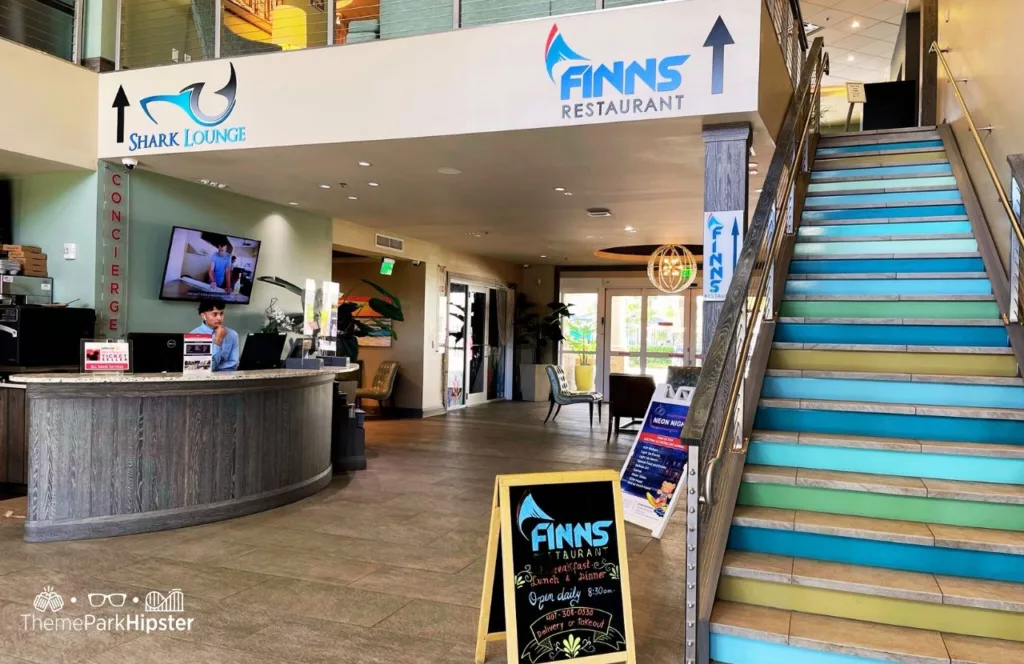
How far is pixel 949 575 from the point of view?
9.34 feet

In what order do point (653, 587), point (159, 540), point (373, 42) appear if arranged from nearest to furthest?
point (653, 587), point (159, 540), point (373, 42)

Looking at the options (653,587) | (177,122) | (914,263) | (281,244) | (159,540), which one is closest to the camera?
(653,587)

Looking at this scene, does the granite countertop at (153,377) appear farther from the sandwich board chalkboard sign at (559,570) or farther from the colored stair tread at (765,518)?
the colored stair tread at (765,518)

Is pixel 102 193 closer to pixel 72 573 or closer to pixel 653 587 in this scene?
pixel 72 573

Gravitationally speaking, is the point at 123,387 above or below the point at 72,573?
above

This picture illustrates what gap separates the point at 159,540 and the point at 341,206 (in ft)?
16.1

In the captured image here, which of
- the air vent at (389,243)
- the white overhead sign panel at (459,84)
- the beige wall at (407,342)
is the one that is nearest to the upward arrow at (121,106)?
the white overhead sign panel at (459,84)

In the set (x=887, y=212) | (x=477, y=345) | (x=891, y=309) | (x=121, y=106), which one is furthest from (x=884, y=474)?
(x=477, y=345)

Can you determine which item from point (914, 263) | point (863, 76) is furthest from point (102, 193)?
point (863, 76)

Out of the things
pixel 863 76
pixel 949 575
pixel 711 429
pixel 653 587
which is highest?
pixel 863 76

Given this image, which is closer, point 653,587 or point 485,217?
point 653,587

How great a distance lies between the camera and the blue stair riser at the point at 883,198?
5570 mm

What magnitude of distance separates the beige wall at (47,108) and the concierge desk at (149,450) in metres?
2.34

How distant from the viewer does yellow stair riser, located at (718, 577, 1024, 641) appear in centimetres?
261
